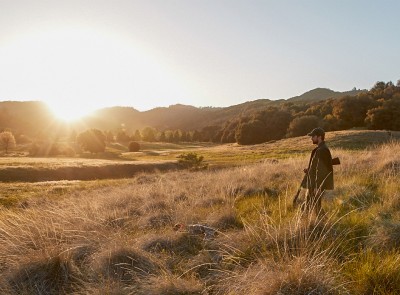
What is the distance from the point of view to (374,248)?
17.9ft

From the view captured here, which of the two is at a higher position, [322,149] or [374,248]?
[322,149]

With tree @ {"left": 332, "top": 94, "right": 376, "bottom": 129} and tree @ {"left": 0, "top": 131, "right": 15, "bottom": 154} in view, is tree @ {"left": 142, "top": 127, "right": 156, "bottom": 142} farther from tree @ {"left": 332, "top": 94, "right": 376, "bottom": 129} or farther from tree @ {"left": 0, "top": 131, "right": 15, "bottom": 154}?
tree @ {"left": 332, "top": 94, "right": 376, "bottom": 129}

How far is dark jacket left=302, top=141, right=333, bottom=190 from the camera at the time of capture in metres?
8.19

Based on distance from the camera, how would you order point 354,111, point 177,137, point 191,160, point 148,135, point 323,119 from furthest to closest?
point 177,137 → point 148,135 → point 323,119 → point 354,111 → point 191,160

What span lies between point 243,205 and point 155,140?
13790 cm

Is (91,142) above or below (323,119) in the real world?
below

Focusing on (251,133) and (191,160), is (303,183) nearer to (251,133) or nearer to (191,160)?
(191,160)

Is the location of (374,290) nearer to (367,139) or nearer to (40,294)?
(40,294)

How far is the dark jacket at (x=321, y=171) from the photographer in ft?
26.9

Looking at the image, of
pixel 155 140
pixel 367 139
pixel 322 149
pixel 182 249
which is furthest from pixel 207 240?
pixel 155 140

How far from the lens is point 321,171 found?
8.24 metres

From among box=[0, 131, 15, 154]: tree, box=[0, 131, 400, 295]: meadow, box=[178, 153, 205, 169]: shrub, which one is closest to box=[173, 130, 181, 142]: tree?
box=[0, 131, 15, 154]: tree

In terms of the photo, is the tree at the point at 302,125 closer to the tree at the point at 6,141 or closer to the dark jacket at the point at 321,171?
the tree at the point at 6,141

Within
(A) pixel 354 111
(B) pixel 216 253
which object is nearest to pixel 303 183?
(B) pixel 216 253
